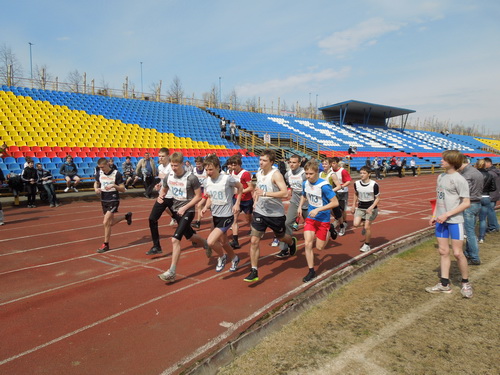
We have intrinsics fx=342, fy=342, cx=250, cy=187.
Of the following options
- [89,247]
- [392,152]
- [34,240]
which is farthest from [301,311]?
[392,152]

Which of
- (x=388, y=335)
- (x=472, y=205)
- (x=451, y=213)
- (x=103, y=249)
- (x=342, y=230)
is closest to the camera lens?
(x=388, y=335)

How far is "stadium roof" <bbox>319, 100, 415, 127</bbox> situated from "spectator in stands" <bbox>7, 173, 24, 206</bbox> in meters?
35.0

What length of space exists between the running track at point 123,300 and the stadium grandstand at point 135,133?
31.6 feet

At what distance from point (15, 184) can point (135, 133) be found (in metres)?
10.1

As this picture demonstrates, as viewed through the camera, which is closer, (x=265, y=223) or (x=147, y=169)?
(x=265, y=223)

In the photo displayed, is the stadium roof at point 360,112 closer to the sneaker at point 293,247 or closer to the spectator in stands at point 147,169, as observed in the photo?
the spectator in stands at point 147,169

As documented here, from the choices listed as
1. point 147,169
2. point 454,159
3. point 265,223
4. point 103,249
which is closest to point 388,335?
point 265,223

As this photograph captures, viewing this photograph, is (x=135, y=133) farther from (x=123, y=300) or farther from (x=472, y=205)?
(x=472, y=205)

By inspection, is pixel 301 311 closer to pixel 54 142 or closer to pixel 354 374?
pixel 354 374

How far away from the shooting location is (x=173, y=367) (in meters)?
3.17

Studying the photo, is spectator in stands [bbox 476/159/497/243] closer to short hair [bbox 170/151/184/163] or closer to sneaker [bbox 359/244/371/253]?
sneaker [bbox 359/244/371/253]

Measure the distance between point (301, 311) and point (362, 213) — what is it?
3054 millimetres

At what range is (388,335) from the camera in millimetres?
3721

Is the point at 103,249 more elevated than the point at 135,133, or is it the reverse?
the point at 135,133
